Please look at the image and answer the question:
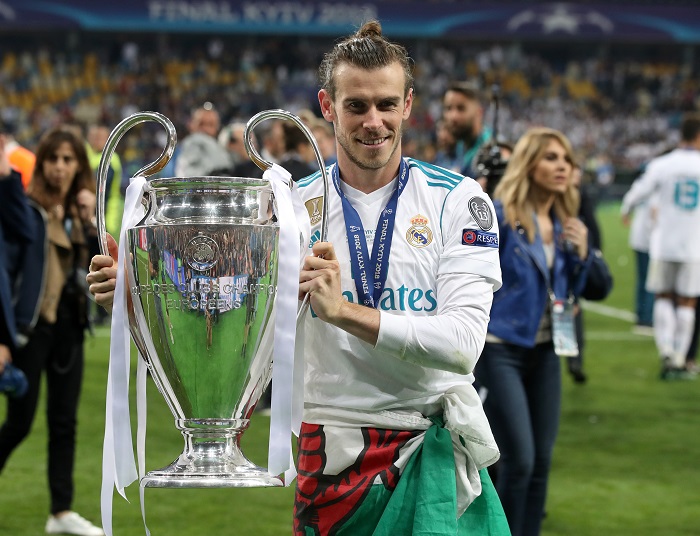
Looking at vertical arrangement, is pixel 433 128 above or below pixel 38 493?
above

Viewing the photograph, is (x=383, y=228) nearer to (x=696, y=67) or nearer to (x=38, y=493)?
(x=38, y=493)

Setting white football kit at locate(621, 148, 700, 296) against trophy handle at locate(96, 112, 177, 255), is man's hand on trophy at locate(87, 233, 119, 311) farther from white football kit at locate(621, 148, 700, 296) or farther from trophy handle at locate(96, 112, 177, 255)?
white football kit at locate(621, 148, 700, 296)

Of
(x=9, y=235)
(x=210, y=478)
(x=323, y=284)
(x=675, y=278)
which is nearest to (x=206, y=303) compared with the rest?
(x=323, y=284)

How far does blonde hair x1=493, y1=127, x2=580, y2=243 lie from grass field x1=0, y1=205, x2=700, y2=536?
1582mm

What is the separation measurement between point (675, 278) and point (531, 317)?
19.8 feet

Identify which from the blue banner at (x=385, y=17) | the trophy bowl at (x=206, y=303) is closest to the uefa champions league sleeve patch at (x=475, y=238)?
the trophy bowl at (x=206, y=303)

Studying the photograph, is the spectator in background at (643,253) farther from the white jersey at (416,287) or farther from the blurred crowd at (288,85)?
the blurred crowd at (288,85)

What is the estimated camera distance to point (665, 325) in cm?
1002

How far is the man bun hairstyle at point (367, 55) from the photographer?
2.57 meters

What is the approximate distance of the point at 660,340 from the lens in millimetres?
10125

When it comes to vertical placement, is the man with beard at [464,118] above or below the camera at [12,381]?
above

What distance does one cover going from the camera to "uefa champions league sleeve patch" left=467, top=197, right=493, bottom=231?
265 centimetres

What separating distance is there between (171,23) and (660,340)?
29.7 metres

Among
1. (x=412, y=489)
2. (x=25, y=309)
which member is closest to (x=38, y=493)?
(x=25, y=309)
